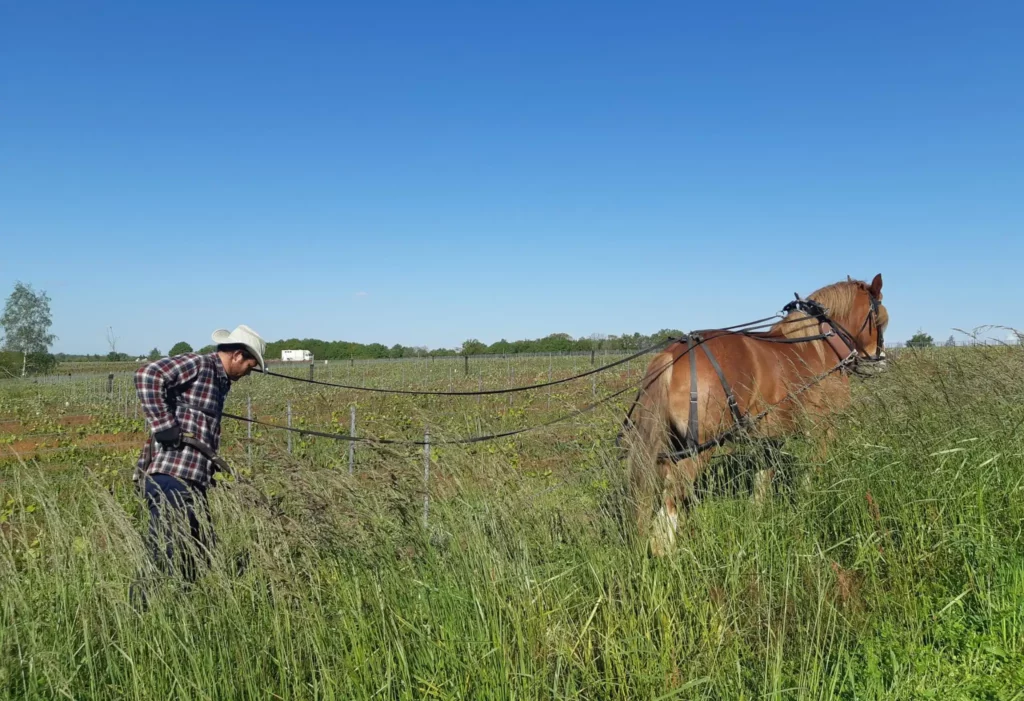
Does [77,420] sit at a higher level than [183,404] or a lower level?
lower

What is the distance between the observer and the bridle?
5.28 m

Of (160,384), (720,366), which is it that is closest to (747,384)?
(720,366)

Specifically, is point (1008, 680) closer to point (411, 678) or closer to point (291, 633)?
point (411, 678)

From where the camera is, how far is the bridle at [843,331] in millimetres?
5277

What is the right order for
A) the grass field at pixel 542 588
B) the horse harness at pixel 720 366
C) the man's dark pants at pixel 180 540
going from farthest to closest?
the horse harness at pixel 720 366 → the man's dark pants at pixel 180 540 → the grass field at pixel 542 588

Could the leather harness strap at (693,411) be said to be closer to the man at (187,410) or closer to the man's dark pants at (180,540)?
the man at (187,410)

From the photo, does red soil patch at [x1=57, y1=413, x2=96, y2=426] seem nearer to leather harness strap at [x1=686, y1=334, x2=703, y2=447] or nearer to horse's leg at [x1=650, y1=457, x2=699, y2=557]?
leather harness strap at [x1=686, y1=334, x2=703, y2=447]

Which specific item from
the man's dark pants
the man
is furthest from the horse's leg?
the man

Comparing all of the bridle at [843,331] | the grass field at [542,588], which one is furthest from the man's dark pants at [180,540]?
the bridle at [843,331]

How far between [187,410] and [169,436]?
229 mm

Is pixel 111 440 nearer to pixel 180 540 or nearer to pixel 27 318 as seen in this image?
pixel 180 540

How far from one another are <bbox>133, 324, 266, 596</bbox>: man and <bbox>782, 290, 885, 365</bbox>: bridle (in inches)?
165

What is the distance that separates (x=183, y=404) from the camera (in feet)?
12.5

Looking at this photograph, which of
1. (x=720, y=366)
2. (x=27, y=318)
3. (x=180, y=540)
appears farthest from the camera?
(x=27, y=318)
